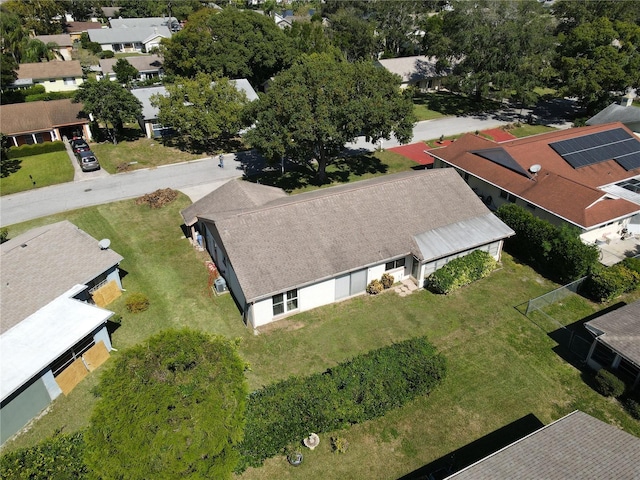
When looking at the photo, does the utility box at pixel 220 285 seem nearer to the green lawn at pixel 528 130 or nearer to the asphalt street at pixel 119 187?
the asphalt street at pixel 119 187

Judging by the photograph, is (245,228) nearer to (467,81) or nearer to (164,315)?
(164,315)

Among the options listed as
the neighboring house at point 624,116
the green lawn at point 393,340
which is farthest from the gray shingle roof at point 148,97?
the neighboring house at point 624,116

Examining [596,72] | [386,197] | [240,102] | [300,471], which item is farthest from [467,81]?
[300,471]

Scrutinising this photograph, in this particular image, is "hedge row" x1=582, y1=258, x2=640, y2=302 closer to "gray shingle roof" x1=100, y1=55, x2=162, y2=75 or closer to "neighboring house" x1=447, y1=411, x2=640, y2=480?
"neighboring house" x1=447, y1=411, x2=640, y2=480

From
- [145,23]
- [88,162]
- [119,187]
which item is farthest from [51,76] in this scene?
[145,23]

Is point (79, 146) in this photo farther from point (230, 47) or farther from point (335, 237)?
point (335, 237)

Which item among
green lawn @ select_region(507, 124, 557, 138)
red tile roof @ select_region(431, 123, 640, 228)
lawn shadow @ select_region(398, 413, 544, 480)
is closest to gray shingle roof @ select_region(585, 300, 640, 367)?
lawn shadow @ select_region(398, 413, 544, 480)
